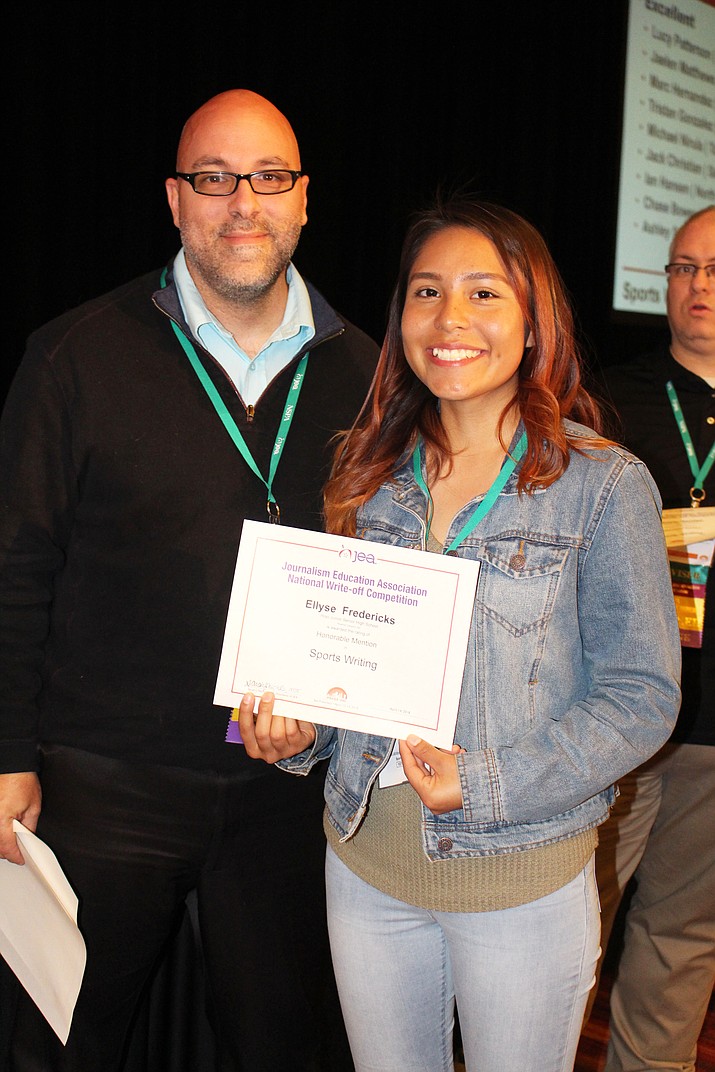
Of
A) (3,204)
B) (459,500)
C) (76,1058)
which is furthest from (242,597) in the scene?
(3,204)

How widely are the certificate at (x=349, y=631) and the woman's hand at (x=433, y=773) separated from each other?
22 mm

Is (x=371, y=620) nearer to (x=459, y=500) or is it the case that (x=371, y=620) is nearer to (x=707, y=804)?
(x=459, y=500)

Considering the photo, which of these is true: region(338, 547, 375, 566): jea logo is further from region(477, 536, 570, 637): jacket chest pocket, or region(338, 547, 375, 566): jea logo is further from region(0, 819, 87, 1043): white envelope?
region(0, 819, 87, 1043): white envelope

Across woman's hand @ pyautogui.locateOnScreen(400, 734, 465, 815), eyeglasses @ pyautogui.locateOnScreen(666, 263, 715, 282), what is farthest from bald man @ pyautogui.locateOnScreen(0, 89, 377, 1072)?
eyeglasses @ pyautogui.locateOnScreen(666, 263, 715, 282)

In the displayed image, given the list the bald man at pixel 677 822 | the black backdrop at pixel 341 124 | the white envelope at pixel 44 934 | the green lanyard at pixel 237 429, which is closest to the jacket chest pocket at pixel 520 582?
the green lanyard at pixel 237 429

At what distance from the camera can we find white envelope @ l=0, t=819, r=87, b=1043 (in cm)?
172

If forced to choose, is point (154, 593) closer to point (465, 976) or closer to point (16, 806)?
point (16, 806)

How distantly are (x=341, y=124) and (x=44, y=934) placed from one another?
2868mm

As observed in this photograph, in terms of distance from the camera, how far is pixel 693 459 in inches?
96.5

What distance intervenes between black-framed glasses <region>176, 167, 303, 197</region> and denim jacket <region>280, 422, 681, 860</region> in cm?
89

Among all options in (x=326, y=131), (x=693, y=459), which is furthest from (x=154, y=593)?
(x=326, y=131)

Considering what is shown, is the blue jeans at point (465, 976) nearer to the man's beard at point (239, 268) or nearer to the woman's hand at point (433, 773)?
the woman's hand at point (433, 773)

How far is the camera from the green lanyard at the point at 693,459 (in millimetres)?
2416

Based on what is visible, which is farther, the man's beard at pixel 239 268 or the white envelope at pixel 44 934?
the man's beard at pixel 239 268
